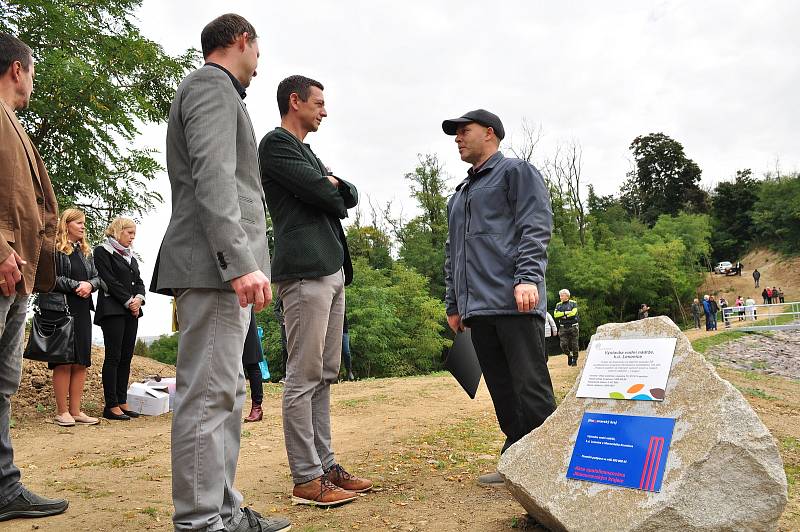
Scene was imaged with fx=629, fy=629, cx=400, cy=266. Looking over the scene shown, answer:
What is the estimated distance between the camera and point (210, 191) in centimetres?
267

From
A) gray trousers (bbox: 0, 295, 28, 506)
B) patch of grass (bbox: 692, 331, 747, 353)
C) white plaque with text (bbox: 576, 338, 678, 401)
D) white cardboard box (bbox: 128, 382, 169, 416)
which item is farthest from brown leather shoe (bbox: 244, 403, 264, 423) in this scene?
patch of grass (bbox: 692, 331, 747, 353)

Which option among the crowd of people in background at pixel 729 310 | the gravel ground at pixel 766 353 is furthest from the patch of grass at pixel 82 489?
the crowd of people in background at pixel 729 310

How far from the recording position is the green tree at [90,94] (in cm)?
905

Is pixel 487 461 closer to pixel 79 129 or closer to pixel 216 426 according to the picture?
pixel 216 426

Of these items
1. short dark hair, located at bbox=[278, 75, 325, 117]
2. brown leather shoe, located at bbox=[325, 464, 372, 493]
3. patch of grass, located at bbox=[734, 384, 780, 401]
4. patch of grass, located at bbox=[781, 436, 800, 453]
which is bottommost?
patch of grass, located at bbox=[734, 384, 780, 401]

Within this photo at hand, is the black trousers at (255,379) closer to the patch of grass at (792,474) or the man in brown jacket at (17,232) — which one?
the man in brown jacket at (17,232)

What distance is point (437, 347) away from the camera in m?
33.5

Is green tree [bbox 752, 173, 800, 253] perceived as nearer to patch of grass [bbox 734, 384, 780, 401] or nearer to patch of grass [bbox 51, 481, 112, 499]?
patch of grass [bbox 734, 384, 780, 401]

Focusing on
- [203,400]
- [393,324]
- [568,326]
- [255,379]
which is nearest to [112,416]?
[255,379]

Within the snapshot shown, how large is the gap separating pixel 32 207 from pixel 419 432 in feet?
13.3

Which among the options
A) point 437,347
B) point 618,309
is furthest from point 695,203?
point 437,347

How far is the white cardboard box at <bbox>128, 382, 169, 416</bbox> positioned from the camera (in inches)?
306

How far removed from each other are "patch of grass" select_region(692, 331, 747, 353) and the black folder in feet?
67.5

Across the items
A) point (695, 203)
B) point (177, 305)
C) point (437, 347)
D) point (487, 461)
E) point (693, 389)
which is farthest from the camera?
point (695, 203)
